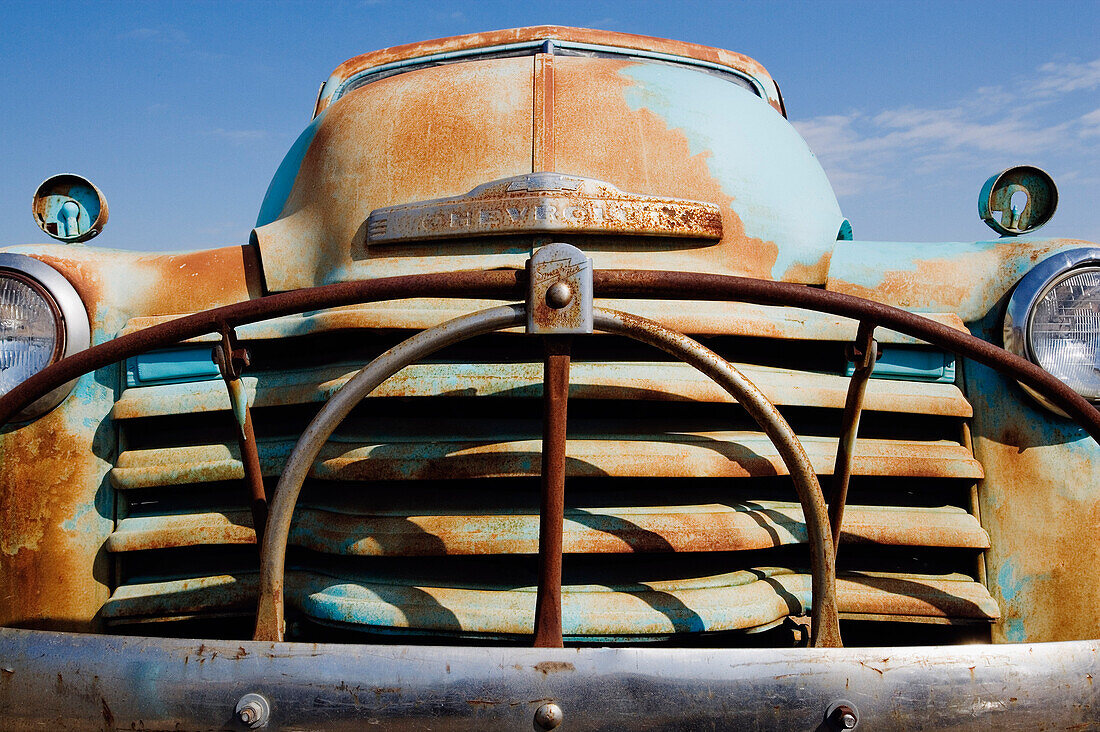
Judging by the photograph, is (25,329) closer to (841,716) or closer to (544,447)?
(544,447)

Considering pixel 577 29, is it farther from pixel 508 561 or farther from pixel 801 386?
pixel 508 561

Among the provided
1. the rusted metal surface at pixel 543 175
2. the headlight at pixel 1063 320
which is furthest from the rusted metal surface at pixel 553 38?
the headlight at pixel 1063 320

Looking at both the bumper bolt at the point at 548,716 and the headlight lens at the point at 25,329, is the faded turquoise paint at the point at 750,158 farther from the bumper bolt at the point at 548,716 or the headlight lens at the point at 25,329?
the headlight lens at the point at 25,329

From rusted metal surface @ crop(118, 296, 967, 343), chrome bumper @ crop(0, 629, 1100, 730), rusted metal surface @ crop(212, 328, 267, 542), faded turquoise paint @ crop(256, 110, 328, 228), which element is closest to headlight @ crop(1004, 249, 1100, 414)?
rusted metal surface @ crop(118, 296, 967, 343)

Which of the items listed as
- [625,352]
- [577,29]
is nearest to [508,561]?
[625,352]

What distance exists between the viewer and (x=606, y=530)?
5.11 feet

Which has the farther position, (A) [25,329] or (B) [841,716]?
(A) [25,329]

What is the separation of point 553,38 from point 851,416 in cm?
181

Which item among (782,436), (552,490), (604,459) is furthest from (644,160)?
(552,490)

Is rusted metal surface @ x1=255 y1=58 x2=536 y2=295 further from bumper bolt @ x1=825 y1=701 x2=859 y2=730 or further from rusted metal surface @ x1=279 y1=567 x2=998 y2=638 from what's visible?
bumper bolt @ x1=825 y1=701 x2=859 y2=730

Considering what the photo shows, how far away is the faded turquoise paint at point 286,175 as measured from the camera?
97.0 inches

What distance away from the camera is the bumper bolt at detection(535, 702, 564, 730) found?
1184 millimetres

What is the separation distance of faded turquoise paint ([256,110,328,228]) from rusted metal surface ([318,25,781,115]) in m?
0.60

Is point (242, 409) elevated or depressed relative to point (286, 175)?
depressed
